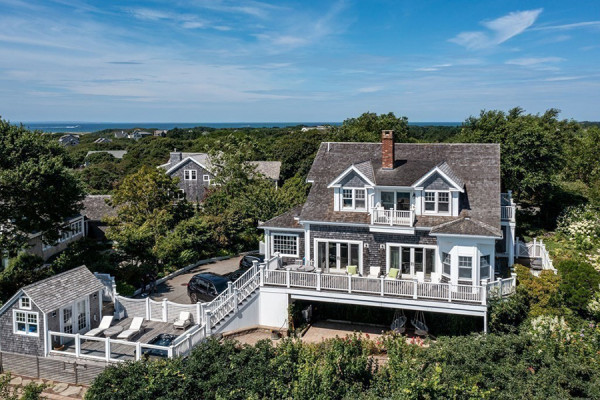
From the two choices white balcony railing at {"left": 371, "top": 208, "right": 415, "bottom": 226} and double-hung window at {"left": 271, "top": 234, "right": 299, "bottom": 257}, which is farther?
double-hung window at {"left": 271, "top": 234, "right": 299, "bottom": 257}

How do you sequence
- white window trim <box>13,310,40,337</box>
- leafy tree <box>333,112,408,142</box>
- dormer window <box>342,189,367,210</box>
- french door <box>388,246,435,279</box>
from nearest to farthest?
white window trim <box>13,310,40,337</box> → french door <box>388,246,435,279</box> → dormer window <box>342,189,367,210</box> → leafy tree <box>333,112,408,142</box>

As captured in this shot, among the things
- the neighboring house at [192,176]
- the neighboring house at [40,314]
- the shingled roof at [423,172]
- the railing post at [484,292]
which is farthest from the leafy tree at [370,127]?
the neighboring house at [40,314]

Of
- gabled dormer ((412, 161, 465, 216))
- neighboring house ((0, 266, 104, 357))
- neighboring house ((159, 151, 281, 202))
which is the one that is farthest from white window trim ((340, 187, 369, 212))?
neighboring house ((159, 151, 281, 202))

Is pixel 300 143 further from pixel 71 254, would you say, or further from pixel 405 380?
pixel 405 380

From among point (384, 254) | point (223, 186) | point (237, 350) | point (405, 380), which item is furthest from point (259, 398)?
point (223, 186)

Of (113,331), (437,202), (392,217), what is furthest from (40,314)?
(437,202)

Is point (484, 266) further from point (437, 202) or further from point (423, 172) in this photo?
point (423, 172)

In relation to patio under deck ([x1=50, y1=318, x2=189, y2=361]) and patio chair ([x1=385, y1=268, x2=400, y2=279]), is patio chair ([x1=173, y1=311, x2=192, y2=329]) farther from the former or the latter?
patio chair ([x1=385, y1=268, x2=400, y2=279])

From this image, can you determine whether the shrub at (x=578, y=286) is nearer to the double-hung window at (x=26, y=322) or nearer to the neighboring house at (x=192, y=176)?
the double-hung window at (x=26, y=322)
